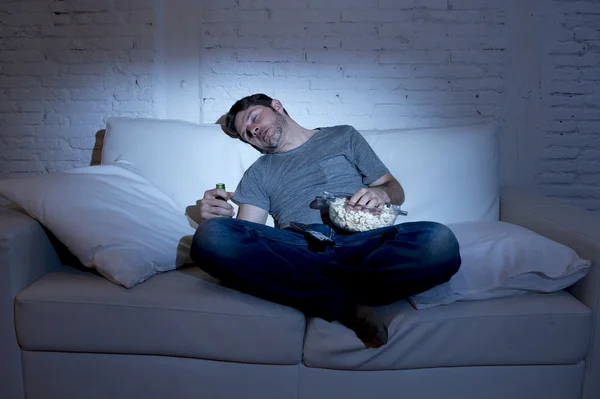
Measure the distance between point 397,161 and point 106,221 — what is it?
114 cm

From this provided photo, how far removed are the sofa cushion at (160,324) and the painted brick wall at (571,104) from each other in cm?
172

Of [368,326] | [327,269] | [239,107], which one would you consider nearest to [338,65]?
[239,107]

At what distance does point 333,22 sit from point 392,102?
47 cm

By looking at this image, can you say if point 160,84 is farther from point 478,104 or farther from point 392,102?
point 478,104

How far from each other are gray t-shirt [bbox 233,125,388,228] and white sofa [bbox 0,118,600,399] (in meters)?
0.48

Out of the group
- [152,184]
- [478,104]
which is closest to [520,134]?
[478,104]

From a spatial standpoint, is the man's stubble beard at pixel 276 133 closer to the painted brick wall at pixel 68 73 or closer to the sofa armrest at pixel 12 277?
the painted brick wall at pixel 68 73

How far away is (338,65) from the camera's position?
249 cm

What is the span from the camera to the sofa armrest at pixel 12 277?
5.02ft

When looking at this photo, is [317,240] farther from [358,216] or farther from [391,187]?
[391,187]

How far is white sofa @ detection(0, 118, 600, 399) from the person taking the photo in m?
1.46

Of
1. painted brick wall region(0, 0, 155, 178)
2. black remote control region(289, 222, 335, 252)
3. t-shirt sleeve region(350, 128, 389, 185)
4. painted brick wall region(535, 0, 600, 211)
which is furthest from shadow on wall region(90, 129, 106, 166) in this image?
painted brick wall region(535, 0, 600, 211)

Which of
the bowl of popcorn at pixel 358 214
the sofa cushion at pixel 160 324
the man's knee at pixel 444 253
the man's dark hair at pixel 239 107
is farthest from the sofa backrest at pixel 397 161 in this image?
the sofa cushion at pixel 160 324

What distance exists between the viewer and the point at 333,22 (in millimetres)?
2455
